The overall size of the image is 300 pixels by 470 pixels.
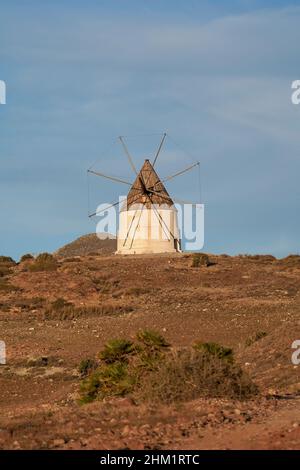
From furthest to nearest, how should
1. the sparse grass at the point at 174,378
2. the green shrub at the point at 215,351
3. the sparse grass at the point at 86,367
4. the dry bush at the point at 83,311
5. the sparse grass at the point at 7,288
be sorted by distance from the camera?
the sparse grass at the point at 7,288, the dry bush at the point at 83,311, the sparse grass at the point at 86,367, the green shrub at the point at 215,351, the sparse grass at the point at 174,378

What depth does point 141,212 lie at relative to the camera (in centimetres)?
5450

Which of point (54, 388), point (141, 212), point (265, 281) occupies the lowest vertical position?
point (54, 388)

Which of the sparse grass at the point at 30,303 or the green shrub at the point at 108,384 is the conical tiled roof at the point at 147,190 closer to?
the sparse grass at the point at 30,303

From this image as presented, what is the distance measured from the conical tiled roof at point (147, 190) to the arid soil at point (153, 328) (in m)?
4.44

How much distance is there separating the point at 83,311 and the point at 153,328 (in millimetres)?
7290

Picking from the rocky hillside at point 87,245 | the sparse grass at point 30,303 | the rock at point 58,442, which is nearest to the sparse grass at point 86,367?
the rock at point 58,442

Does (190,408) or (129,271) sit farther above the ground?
(129,271)

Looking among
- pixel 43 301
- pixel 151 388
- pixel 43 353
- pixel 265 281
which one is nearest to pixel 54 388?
pixel 43 353

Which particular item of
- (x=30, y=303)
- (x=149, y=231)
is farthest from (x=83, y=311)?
(x=149, y=231)

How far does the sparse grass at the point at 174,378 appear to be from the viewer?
1293 centimetres

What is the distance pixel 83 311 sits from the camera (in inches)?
1414

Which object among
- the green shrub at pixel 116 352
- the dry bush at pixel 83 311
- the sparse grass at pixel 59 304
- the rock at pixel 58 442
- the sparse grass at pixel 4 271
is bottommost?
the rock at pixel 58 442
